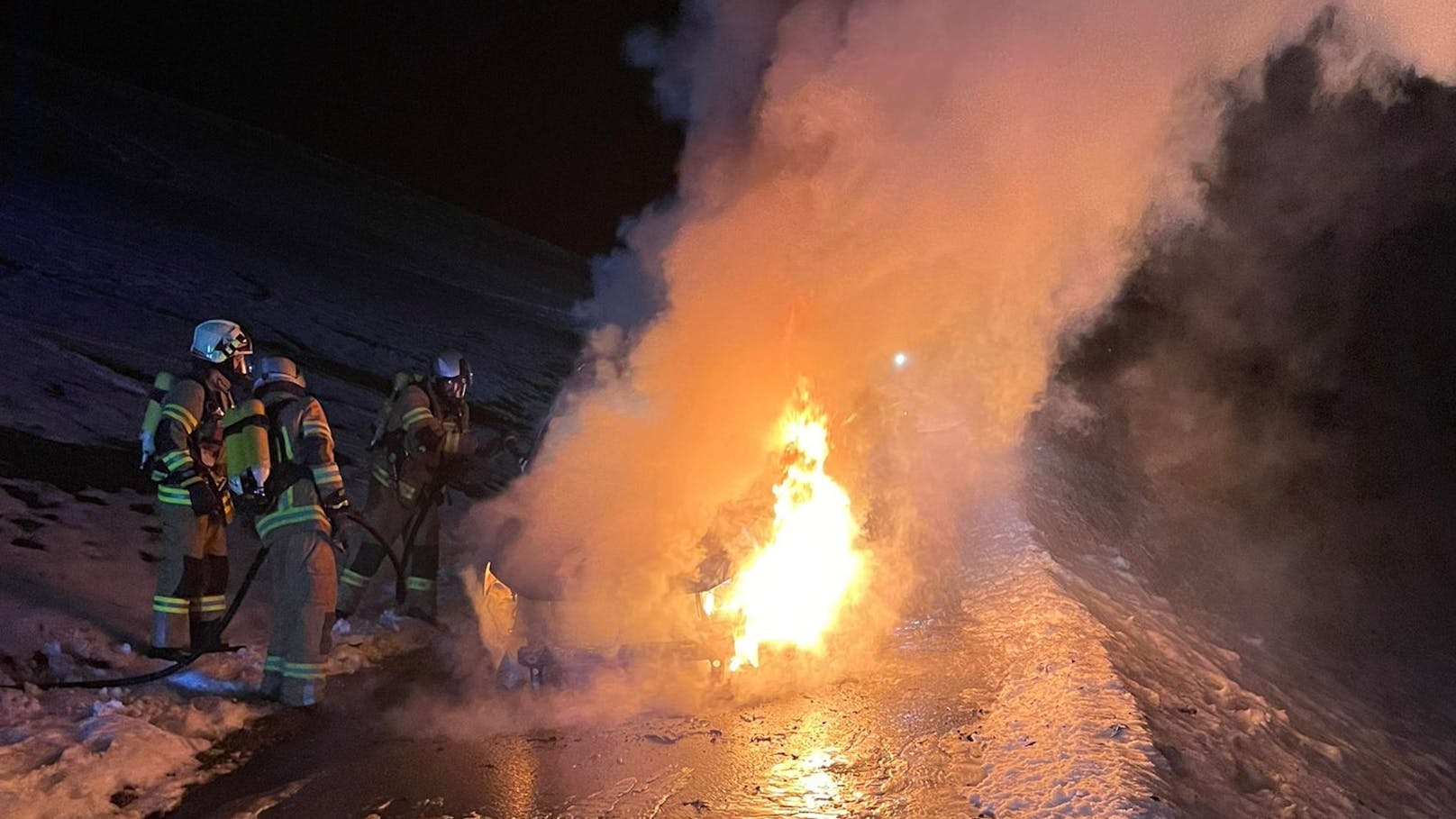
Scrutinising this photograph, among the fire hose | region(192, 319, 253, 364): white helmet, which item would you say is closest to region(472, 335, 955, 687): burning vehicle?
the fire hose

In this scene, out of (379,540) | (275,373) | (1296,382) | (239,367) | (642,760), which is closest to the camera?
(642,760)

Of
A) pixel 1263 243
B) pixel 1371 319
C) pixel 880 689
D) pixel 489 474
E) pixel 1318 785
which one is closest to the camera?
pixel 1318 785

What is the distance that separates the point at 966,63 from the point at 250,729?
20.1ft

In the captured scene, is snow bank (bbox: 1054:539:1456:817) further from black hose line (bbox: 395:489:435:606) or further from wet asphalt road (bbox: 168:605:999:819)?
black hose line (bbox: 395:489:435:606)

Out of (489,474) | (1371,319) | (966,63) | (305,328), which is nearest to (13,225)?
(305,328)

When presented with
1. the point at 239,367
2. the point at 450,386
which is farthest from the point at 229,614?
the point at 450,386

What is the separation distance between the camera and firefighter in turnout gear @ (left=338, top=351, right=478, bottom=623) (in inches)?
252

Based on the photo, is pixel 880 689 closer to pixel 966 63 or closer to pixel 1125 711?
pixel 1125 711

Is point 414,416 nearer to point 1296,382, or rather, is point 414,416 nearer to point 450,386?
point 450,386

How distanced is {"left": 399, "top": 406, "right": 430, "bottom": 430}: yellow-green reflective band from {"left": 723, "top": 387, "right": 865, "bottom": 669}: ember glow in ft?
8.23

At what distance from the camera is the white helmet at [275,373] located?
216 inches

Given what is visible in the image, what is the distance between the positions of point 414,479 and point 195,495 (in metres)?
1.51

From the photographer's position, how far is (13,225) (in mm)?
14070

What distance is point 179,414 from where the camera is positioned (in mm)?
5262
